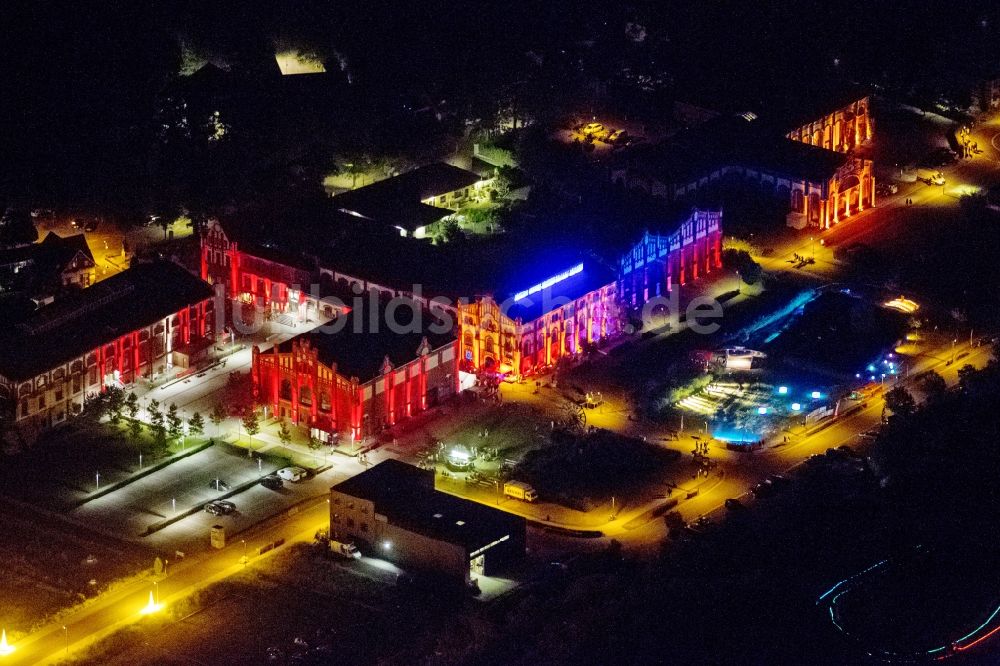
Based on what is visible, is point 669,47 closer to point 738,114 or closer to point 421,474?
point 738,114

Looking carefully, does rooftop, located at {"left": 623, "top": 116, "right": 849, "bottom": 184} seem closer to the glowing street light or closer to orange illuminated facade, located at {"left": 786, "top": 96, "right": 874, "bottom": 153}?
orange illuminated facade, located at {"left": 786, "top": 96, "right": 874, "bottom": 153}

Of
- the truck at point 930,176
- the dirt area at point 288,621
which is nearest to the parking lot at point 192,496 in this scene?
the dirt area at point 288,621

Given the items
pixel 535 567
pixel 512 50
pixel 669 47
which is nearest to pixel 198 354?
pixel 535 567

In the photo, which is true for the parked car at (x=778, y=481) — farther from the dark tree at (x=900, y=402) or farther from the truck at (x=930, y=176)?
the truck at (x=930, y=176)

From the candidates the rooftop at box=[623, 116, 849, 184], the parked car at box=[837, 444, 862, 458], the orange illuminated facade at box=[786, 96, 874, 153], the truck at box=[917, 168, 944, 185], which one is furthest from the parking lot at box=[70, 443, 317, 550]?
the truck at box=[917, 168, 944, 185]

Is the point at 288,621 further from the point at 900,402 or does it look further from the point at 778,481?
the point at 900,402

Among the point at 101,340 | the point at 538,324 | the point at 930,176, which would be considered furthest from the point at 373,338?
the point at 930,176
